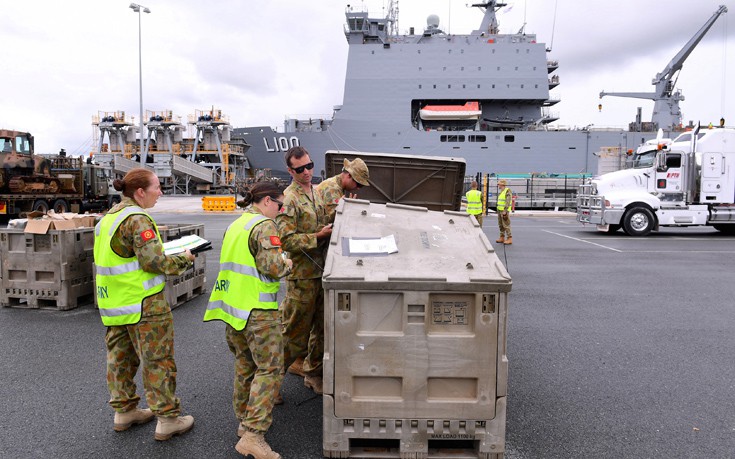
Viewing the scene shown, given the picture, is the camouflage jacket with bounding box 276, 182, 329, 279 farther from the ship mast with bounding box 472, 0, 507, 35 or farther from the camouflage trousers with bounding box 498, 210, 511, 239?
the ship mast with bounding box 472, 0, 507, 35

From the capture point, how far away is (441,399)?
264 cm

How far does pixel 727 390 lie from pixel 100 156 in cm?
3718

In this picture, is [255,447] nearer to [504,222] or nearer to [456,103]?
[504,222]

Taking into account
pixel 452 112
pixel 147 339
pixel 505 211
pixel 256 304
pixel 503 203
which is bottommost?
pixel 147 339

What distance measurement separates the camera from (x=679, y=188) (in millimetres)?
14844

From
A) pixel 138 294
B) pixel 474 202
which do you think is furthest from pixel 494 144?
pixel 138 294

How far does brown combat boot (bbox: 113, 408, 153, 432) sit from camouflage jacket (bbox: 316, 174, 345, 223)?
1.89 meters

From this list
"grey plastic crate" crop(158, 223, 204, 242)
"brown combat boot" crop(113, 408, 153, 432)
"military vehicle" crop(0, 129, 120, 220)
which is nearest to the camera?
"brown combat boot" crop(113, 408, 153, 432)

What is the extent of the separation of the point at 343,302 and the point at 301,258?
1.07m

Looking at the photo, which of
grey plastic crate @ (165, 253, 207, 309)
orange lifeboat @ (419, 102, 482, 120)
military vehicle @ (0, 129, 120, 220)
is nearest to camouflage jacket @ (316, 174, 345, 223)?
grey plastic crate @ (165, 253, 207, 309)

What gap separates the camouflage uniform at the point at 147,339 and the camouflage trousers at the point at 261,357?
0.49 meters

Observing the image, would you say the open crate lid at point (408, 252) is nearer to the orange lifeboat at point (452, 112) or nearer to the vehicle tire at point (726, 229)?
the vehicle tire at point (726, 229)

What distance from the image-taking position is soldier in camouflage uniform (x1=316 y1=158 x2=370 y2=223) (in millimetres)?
3859

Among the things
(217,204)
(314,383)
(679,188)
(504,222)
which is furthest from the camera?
(217,204)
